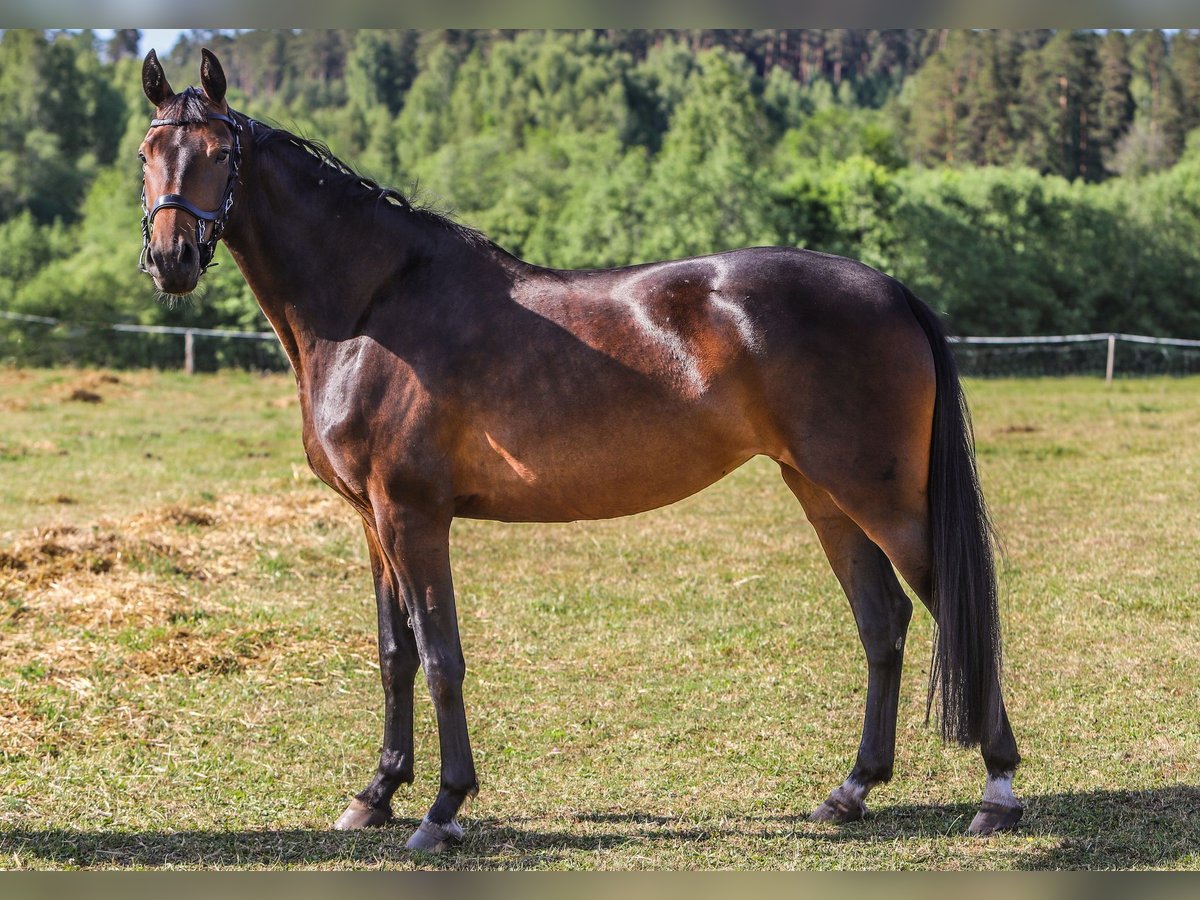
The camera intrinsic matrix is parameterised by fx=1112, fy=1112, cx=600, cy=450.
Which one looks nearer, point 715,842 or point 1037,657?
point 715,842

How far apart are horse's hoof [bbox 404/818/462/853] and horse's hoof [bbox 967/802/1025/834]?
6.05 ft

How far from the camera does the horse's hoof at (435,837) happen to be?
394cm

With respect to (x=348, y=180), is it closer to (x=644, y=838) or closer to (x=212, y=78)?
(x=212, y=78)

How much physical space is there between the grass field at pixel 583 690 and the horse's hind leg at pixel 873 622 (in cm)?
20

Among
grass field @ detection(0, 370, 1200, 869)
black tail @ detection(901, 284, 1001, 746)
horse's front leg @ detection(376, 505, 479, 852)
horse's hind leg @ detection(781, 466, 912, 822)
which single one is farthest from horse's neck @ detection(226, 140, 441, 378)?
black tail @ detection(901, 284, 1001, 746)

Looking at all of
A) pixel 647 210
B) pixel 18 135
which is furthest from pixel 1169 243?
pixel 18 135

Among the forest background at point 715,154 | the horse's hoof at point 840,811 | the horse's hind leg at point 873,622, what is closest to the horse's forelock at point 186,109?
the horse's hind leg at point 873,622

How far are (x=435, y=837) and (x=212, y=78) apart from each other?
277cm

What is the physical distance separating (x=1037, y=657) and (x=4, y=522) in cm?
831

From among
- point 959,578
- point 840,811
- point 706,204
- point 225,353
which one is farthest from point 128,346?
point 959,578

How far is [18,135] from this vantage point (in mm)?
49281

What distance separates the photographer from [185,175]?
3.76m

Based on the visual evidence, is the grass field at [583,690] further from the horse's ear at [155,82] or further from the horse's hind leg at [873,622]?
the horse's ear at [155,82]

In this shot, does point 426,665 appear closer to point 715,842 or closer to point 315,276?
point 715,842
